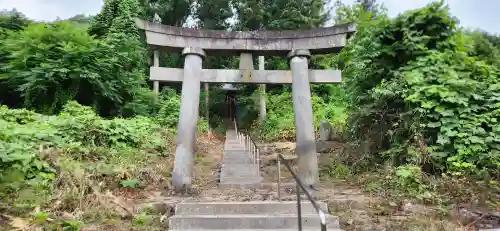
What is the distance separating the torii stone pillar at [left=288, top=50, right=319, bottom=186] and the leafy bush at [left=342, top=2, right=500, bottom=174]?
1533mm

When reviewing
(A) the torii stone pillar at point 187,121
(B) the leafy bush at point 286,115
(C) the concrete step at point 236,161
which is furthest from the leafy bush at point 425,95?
(B) the leafy bush at point 286,115

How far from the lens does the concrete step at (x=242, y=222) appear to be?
16.8 ft

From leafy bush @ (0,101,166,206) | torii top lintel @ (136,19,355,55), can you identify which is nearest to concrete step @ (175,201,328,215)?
leafy bush @ (0,101,166,206)

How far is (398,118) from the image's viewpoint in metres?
7.24

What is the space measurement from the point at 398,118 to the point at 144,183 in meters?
5.41

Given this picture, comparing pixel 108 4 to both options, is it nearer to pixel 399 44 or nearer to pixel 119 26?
pixel 119 26

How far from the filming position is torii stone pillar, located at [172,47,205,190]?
667cm

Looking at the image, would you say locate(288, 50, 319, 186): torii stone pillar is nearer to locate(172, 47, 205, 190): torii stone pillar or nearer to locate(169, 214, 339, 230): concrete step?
locate(169, 214, 339, 230): concrete step

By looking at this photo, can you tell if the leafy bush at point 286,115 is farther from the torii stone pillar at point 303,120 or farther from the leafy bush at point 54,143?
the torii stone pillar at point 303,120

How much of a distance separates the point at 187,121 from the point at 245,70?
167 centimetres

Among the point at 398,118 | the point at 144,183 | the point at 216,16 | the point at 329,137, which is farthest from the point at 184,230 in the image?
the point at 216,16

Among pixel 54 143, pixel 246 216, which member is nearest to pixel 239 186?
pixel 246 216

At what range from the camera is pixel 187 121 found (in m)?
6.89

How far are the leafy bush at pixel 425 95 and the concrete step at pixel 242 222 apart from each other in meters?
2.65
